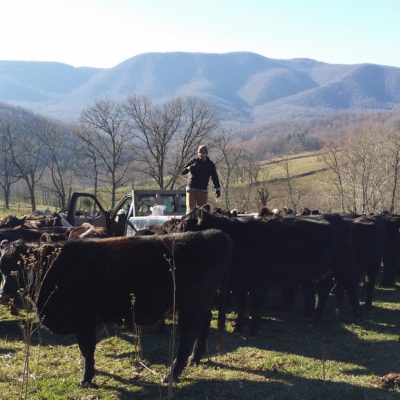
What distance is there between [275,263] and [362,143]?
30811 mm

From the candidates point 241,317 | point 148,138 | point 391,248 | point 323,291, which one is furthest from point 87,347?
point 148,138

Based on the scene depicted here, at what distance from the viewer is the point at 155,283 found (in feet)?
19.8

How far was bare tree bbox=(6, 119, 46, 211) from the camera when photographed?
2390 inches

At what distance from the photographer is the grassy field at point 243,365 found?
571 cm

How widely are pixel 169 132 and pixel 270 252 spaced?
45.8 m

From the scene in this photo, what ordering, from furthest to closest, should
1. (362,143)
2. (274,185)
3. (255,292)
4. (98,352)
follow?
(274,185) → (362,143) → (255,292) → (98,352)

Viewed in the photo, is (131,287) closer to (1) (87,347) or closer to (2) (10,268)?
(1) (87,347)

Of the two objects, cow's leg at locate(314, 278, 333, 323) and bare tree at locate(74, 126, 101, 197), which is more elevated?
bare tree at locate(74, 126, 101, 197)

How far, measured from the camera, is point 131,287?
602 centimetres

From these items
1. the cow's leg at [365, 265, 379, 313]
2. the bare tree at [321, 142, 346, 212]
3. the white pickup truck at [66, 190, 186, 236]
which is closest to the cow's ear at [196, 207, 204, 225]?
the white pickup truck at [66, 190, 186, 236]

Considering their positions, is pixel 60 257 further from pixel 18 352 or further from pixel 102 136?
pixel 102 136

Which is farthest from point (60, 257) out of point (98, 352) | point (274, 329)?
point (274, 329)

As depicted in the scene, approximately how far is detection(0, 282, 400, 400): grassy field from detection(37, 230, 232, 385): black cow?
0.40 metres

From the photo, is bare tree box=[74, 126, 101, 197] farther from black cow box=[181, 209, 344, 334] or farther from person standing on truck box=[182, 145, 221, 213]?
black cow box=[181, 209, 344, 334]
